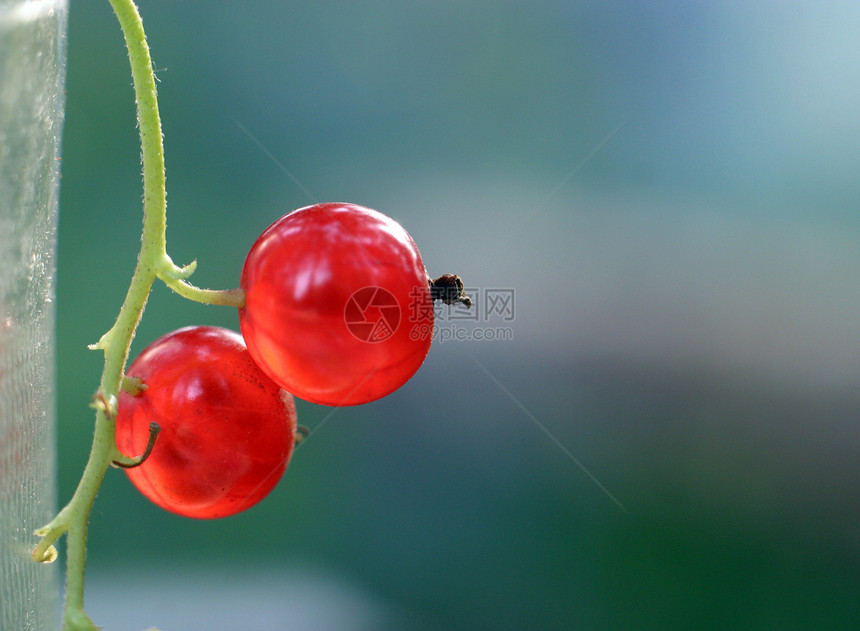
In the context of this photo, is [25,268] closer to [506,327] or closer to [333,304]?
[333,304]

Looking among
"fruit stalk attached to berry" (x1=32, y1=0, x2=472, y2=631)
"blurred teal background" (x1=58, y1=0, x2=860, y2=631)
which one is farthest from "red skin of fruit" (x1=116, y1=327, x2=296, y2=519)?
"blurred teal background" (x1=58, y1=0, x2=860, y2=631)

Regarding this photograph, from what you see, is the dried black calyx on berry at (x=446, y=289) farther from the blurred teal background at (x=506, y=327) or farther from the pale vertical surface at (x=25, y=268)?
the blurred teal background at (x=506, y=327)

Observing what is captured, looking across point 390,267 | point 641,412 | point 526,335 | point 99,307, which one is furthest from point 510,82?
point 390,267

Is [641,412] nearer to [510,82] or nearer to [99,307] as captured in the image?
[510,82]

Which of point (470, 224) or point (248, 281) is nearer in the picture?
point (248, 281)

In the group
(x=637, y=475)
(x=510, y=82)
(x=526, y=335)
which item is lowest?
(x=637, y=475)

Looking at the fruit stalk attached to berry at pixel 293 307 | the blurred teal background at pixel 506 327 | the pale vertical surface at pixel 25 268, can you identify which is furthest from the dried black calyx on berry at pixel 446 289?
the blurred teal background at pixel 506 327
